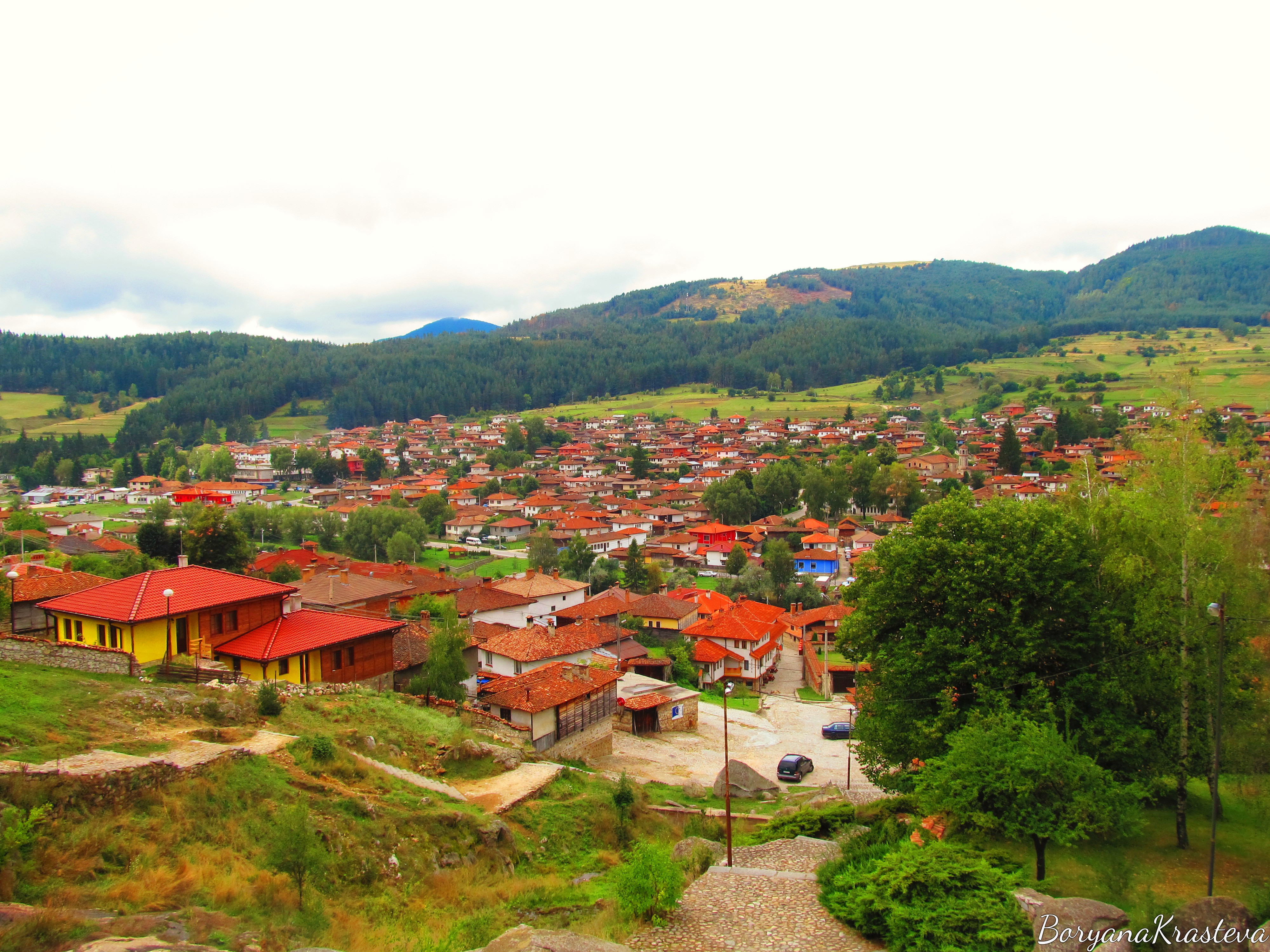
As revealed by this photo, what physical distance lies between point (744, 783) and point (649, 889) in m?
9.94

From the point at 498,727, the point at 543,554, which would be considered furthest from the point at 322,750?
the point at 543,554

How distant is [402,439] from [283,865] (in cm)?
10938

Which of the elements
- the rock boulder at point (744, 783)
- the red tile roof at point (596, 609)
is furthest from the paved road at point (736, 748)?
the red tile roof at point (596, 609)

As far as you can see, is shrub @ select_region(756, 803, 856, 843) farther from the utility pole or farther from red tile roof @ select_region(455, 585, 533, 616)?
red tile roof @ select_region(455, 585, 533, 616)

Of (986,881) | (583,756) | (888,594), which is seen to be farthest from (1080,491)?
(583,756)

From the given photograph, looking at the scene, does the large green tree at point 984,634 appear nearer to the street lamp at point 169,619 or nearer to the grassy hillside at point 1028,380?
the street lamp at point 169,619

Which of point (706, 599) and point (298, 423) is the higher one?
point (298, 423)

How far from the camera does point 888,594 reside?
1491 centimetres

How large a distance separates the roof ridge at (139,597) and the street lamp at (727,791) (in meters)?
11.7

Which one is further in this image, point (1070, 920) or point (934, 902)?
point (934, 902)

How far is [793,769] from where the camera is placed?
2050 cm

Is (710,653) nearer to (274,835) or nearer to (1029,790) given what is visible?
(1029,790)

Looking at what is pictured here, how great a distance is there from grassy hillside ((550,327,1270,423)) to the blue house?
156ft

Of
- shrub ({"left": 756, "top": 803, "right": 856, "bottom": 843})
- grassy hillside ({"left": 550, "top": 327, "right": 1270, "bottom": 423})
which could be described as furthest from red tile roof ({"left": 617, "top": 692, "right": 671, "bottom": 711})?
grassy hillside ({"left": 550, "top": 327, "right": 1270, "bottom": 423})
